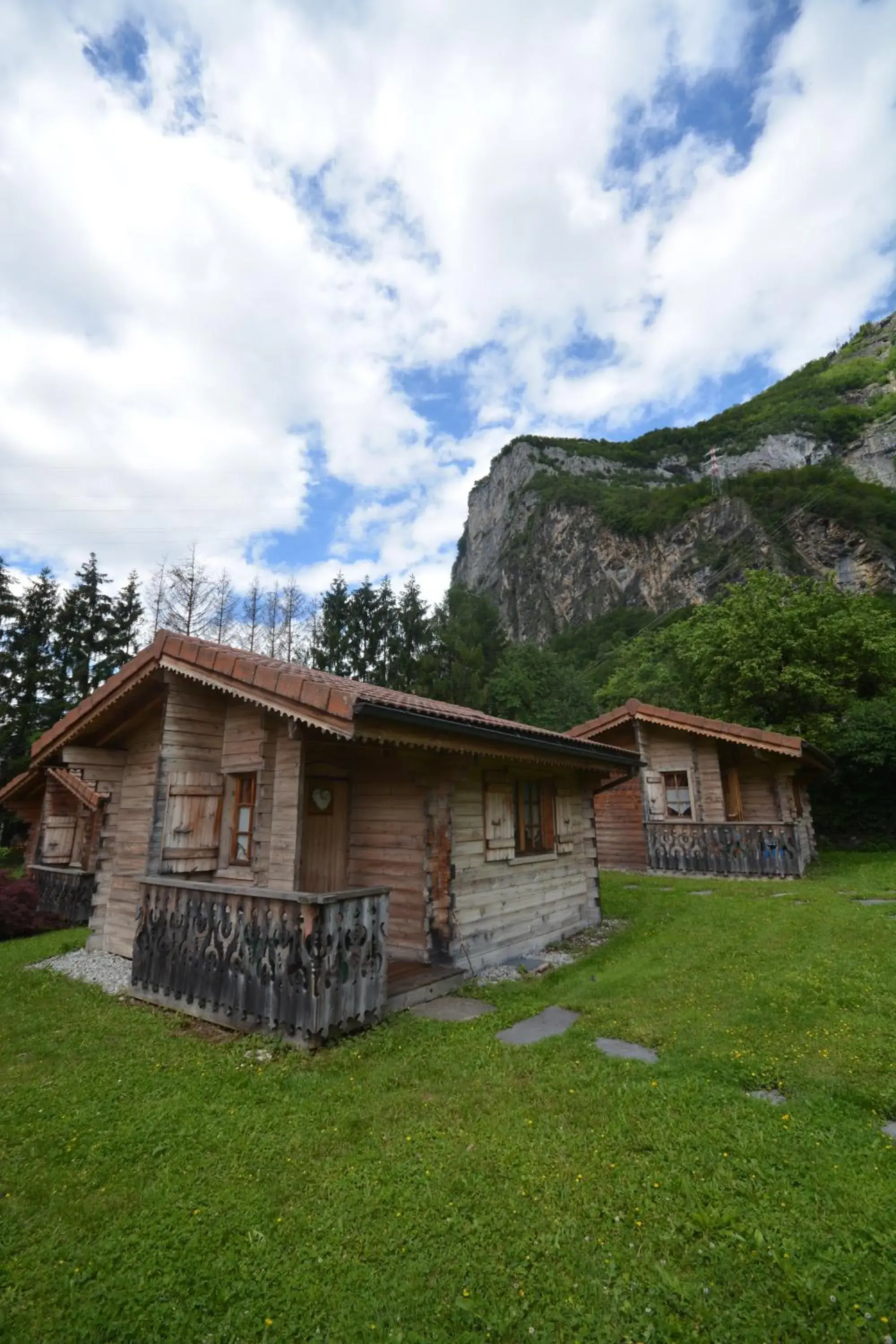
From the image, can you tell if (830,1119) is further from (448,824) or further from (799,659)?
(799,659)

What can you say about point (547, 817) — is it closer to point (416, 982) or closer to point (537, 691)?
point (416, 982)

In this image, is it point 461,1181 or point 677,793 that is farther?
point 677,793

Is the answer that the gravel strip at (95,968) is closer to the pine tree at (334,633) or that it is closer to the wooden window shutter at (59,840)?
the wooden window shutter at (59,840)

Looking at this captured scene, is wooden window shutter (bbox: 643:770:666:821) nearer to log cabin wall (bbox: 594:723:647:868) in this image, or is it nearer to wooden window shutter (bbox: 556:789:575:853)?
log cabin wall (bbox: 594:723:647:868)

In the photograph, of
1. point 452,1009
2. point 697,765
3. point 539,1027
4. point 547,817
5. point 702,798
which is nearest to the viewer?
point 539,1027

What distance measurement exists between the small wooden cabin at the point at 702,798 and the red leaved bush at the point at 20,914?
12.8 meters

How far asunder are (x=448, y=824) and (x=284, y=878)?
6.66 ft

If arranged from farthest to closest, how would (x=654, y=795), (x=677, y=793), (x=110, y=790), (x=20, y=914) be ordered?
(x=654, y=795) < (x=677, y=793) < (x=20, y=914) < (x=110, y=790)

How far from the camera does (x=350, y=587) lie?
41.6 metres

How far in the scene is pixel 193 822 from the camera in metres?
7.75

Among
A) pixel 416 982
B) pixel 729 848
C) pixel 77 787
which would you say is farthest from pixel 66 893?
pixel 729 848

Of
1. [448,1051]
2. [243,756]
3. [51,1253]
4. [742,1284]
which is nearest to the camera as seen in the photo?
[742,1284]

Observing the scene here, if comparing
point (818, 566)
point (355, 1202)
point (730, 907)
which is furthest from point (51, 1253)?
point (818, 566)

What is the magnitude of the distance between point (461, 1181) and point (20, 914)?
12.8 metres
